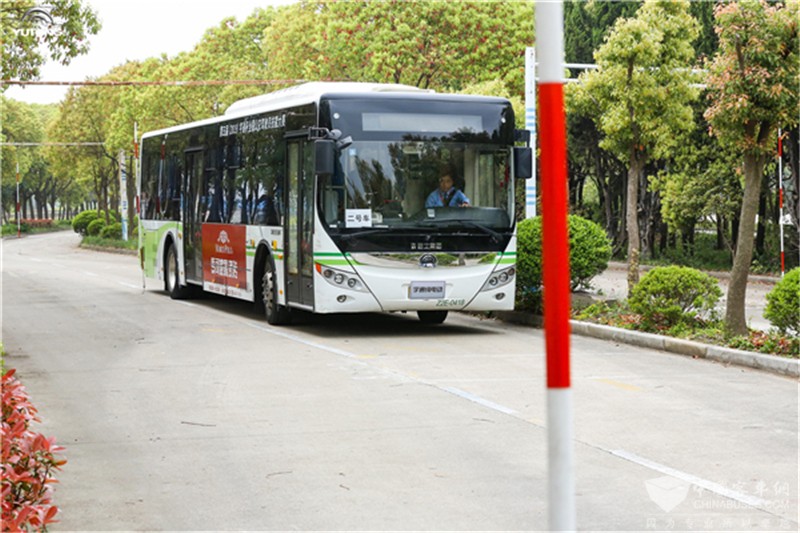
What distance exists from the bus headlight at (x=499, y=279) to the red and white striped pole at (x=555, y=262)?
13.8 metres

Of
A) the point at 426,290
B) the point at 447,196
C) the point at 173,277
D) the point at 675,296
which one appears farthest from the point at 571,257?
the point at 173,277

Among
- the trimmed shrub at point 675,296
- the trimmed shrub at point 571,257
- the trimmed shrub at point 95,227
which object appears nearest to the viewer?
the trimmed shrub at point 675,296

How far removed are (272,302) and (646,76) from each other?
20.1 feet

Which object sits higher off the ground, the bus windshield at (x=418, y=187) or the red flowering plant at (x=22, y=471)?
the bus windshield at (x=418, y=187)

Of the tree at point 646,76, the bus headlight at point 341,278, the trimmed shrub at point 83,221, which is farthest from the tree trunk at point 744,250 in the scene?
the trimmed shrub at point 83,221

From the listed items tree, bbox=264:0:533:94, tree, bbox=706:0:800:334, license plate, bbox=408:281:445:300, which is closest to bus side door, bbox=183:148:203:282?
license plate, bbox=408:281:445:300

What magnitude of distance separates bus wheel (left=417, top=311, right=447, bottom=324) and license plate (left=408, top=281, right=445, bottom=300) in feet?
6.70

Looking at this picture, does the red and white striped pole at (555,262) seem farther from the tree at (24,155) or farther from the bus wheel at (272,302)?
the tree at (24,155)

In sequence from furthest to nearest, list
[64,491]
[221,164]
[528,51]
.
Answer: [528,51] < [221,164] < [64,491]

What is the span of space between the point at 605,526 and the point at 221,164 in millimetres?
15378

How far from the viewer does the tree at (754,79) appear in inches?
547

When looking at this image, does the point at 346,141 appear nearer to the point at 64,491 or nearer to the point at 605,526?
the point at 64,491

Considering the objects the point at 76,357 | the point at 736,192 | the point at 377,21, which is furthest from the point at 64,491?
the point at 377,21

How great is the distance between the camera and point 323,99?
16.7 m
